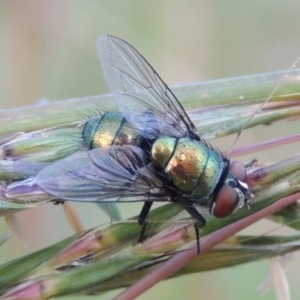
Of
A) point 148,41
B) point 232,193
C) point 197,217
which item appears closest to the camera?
point 197,217

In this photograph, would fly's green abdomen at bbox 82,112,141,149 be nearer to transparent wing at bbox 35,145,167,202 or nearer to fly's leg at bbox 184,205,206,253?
transparent wing at bbox 35,145,167,202

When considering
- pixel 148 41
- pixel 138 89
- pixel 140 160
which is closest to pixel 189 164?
pixel 140 160

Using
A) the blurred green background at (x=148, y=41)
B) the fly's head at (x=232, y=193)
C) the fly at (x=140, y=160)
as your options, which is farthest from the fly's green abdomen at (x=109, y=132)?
the blurred green background at (x=148, y=41)

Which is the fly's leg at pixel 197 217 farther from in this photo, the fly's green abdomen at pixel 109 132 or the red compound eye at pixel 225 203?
the fly's green abdomen at pixel 109 132

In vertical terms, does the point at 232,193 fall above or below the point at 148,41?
above

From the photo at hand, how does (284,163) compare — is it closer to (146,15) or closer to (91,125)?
(91,125)

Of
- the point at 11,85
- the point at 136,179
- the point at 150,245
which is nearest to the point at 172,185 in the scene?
the point at 136,179

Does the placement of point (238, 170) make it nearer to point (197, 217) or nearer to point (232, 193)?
point (232, 193)
